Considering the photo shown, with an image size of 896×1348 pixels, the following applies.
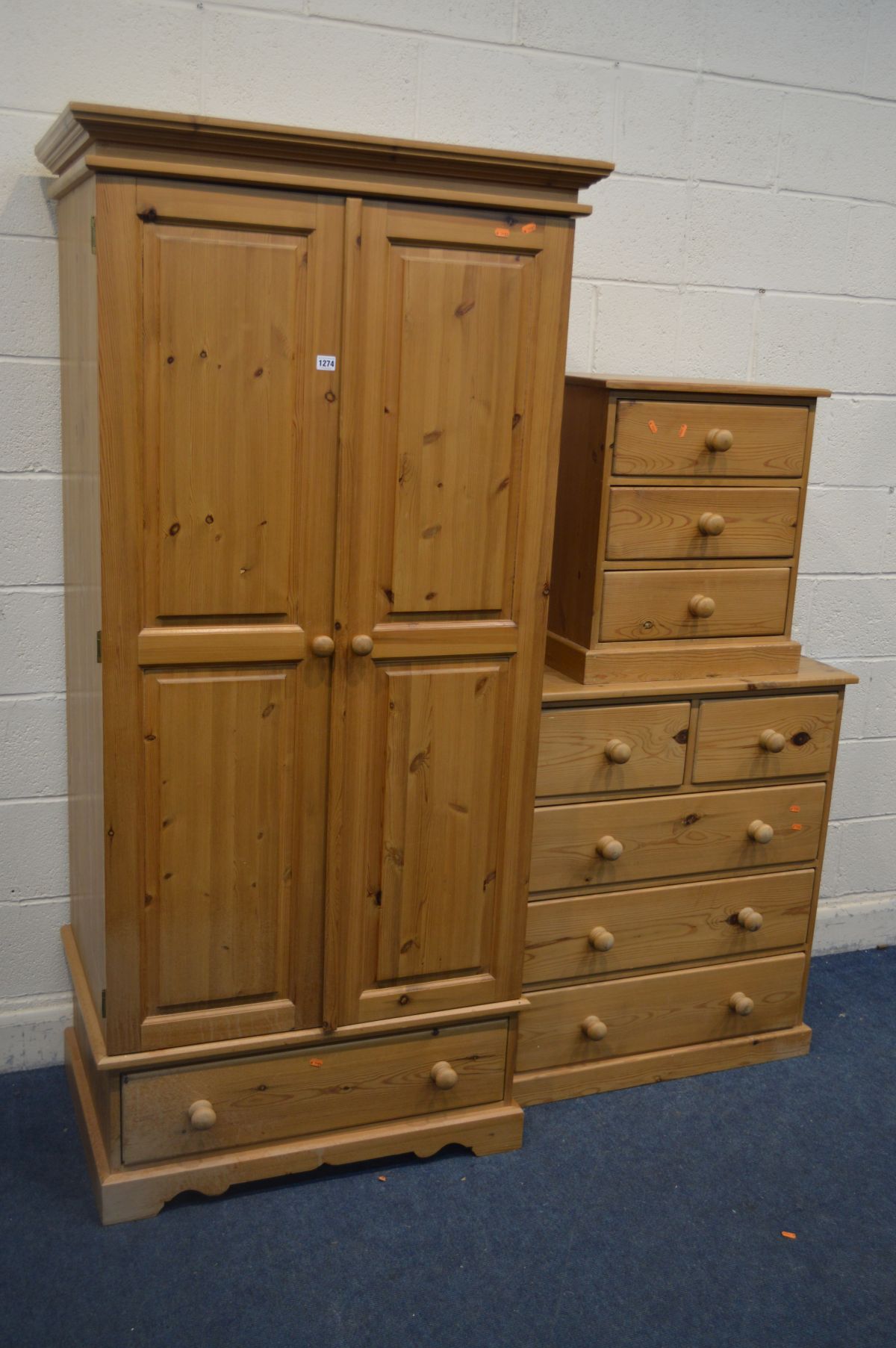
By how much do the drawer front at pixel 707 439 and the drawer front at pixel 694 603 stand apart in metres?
0.20

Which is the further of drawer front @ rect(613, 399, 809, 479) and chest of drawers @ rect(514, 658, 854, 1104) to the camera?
chest of drawers @ rect(514, 658, 854, 1104)

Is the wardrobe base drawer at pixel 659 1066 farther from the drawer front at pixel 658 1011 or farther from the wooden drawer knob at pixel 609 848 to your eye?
the wooden drawer knob at pixel 609 848

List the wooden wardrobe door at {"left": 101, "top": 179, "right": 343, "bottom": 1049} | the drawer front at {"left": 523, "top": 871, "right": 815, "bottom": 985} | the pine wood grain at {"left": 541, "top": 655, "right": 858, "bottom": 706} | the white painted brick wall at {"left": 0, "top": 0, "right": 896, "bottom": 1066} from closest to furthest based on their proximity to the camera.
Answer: the wooden wardrobe door at {"left": 101, "top": 179, "right": 343, "bottom": 1049}, the white painted brick wall at {"left": 0, "top": 0, "right": 896, "bottom": 1066}, the pine wood grain at {"left": 541, "top": 655, "right": 858, "bottom": 706}, the drawer front at {"left": 523, "top": 871, "right": 815, "bottom": 985}

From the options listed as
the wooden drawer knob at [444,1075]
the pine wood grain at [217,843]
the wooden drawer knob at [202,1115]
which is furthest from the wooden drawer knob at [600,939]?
the wooden drawer knob at [202,1115]

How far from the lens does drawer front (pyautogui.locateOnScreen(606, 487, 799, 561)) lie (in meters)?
2.32

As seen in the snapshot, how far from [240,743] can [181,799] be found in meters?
0.13

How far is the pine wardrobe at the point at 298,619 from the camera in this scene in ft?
5.95

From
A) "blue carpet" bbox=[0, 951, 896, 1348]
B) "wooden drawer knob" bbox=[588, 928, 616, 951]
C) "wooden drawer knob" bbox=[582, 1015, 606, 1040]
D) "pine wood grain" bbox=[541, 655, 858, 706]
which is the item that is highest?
"pine wood grain" bbox=[541, 655, 858, 706]

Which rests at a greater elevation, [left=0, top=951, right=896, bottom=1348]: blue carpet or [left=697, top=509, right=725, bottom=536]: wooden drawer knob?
[left=697, top=509, right=725, bottom=536]: wooden drawer knob

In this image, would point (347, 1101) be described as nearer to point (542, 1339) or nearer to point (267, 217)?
point (542, 1339)

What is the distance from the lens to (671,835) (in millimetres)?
2514

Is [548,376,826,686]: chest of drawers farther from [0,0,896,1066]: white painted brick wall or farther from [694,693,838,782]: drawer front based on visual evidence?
[0,0,896,1066]: white painted brick wall

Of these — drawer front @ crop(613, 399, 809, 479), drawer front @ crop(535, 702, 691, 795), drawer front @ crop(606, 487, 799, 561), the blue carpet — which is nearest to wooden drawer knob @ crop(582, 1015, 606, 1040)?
the blue carpet

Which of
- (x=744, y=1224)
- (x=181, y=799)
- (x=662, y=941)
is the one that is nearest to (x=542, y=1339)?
(x=744, y=1224)
